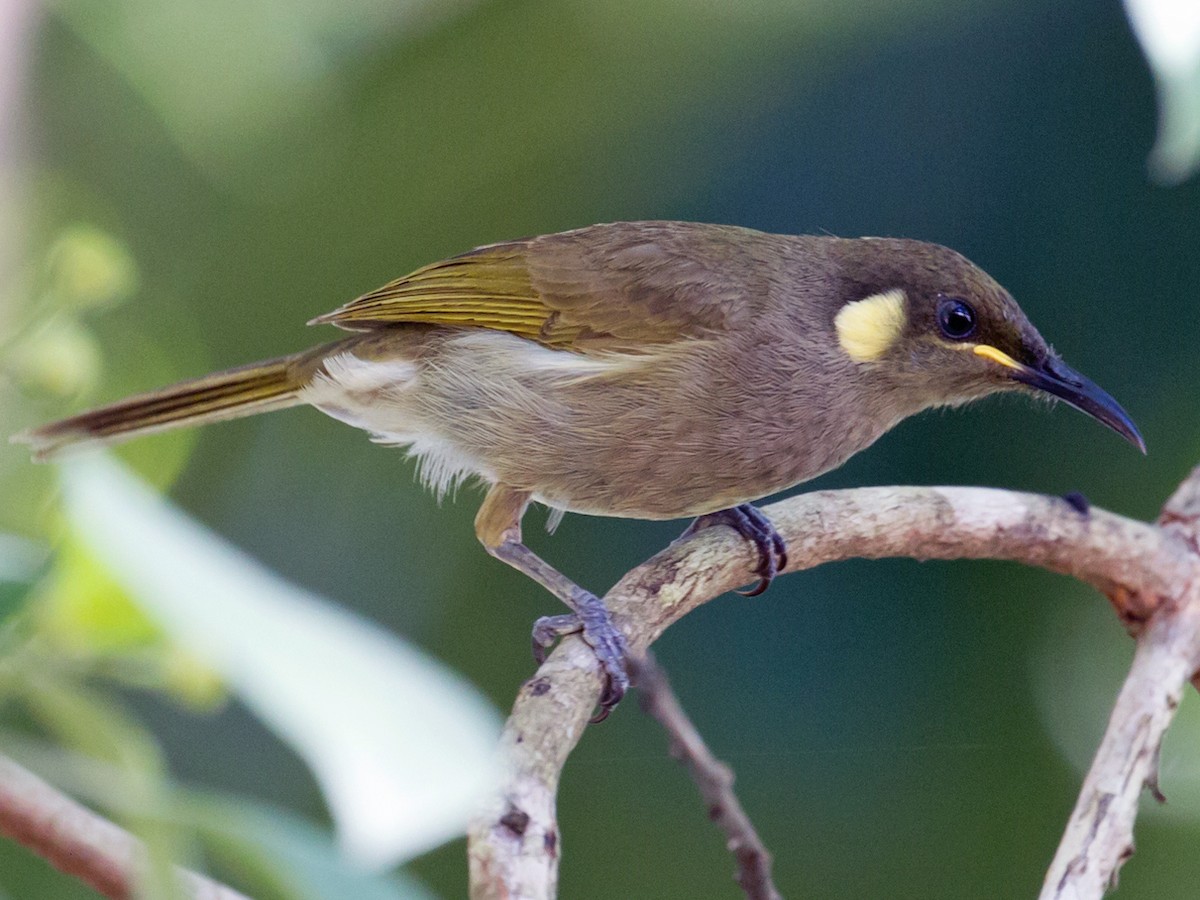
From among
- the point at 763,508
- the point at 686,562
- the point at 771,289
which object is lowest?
the point at 686,562

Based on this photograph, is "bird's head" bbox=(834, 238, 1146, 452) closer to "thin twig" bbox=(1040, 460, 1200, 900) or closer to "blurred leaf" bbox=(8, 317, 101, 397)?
"thin twig" bbox=(1040, 460, 1200, 900)

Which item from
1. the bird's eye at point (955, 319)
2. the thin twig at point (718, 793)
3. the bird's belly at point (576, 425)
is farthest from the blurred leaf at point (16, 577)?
the bird's eye at point (955, 319)

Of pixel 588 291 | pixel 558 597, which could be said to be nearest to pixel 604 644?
pixel 558 597

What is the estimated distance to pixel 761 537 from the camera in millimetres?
2654

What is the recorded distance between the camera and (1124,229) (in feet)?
13.4

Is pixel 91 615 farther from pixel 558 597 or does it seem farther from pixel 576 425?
pixel 576 425

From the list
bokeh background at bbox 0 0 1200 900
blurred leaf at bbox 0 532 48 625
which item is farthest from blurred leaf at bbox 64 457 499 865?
bokeh background at bbox 0 0 1200 900

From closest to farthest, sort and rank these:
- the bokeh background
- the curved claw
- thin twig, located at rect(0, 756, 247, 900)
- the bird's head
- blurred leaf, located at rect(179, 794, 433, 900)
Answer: blurred leaf, located at rect(179, 794, 433, 900)
thin twig, located at rect(0, 756, 247, 900)
the curved claw
the bird's head
the bokeh background

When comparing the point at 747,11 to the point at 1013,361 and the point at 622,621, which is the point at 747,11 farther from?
the point at 622,621

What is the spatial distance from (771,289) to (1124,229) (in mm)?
1882

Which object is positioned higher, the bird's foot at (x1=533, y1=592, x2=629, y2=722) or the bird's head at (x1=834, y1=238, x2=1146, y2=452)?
the bird's head at (x1=834, y1=238, x2=1146, y2=452)

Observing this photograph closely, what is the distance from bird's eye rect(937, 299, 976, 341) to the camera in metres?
2.66

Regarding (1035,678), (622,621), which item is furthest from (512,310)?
(1035,678)

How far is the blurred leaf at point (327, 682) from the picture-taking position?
3.18 feet
